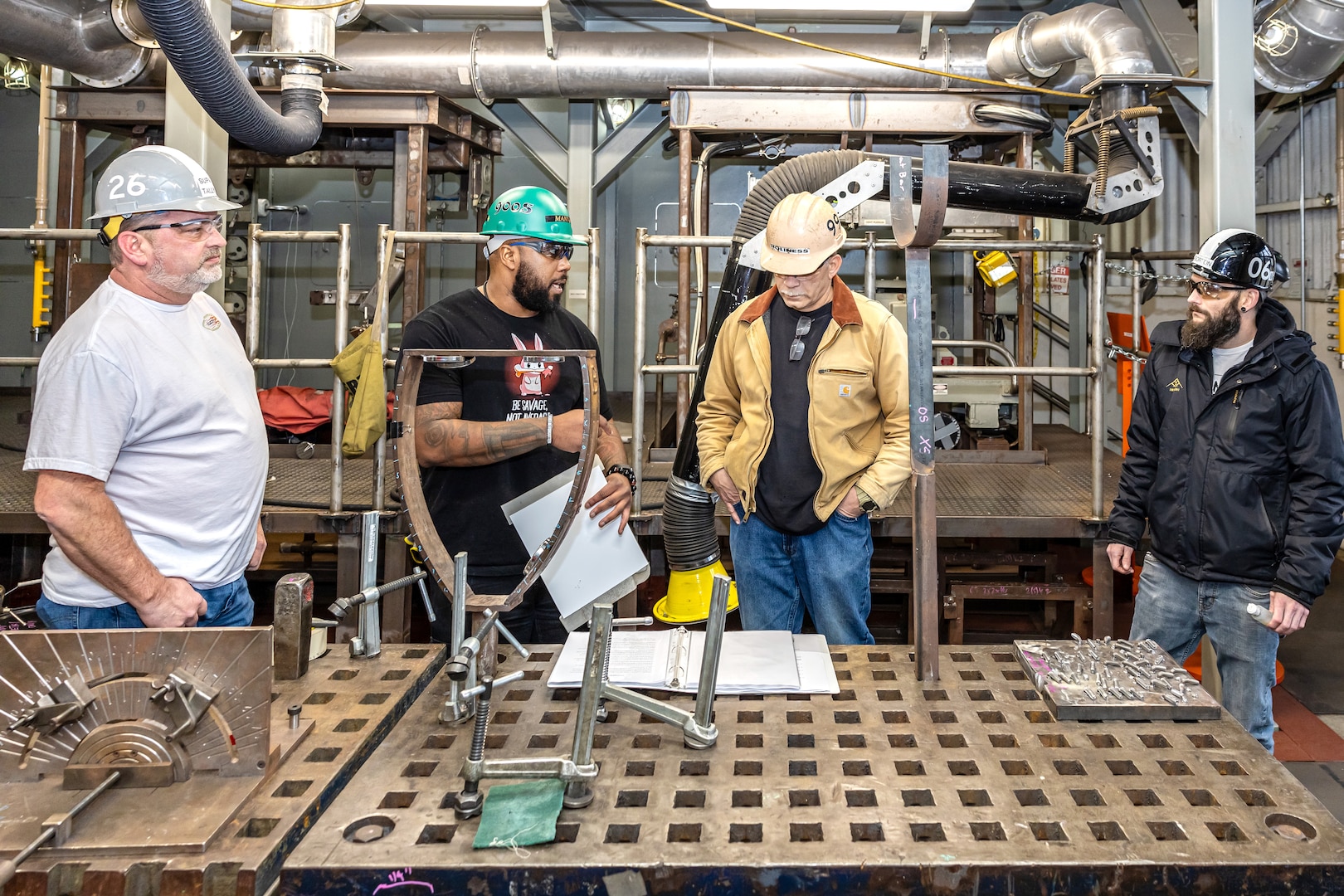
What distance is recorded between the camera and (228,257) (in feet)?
22.0

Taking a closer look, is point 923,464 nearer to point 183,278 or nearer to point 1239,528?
point 1239,528

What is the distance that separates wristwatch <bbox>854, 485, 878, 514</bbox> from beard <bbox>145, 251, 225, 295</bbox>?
160 cm

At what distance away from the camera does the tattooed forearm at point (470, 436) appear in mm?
2463

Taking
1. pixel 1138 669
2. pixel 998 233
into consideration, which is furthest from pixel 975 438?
pixel 1138 669

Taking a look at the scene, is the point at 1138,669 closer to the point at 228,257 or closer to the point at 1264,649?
the point at 1264,649

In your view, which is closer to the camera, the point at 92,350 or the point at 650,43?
the point at 92,350

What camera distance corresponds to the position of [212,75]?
2410 mm

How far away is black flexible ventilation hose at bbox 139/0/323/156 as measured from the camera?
2193 mm

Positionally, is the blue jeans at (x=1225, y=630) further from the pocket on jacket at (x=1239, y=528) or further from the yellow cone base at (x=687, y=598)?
the yellow cone base at (x=687, y=598)

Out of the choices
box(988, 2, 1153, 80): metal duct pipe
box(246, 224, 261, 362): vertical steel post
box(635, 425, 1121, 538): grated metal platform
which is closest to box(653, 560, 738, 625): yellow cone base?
box(635, 425, 1121, 538): grated metal platform

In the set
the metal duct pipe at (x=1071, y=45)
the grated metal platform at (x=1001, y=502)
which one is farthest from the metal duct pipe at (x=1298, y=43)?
the grated metal platform at (x=1001, y=502)

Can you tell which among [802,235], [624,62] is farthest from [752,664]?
[624,62]

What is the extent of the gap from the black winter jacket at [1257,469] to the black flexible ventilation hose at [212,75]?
2.65 m

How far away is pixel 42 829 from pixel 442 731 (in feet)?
1.84
